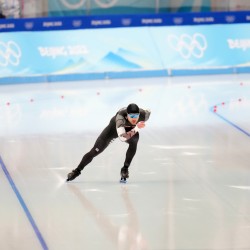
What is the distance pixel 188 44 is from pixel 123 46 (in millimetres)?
1663

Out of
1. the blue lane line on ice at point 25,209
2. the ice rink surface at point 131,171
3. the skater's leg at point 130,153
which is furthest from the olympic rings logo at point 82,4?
the skater's leg at point 130,153

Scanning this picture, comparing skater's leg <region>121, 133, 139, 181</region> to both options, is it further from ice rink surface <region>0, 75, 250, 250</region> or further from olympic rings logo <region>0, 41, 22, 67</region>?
olympic rings logo <region>0, 41, 22, 67</region>

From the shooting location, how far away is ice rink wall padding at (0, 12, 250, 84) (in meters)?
17.0

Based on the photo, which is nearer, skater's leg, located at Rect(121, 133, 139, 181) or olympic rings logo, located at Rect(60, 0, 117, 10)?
skater's leg, located at Rect(121, 133, 139, 181)

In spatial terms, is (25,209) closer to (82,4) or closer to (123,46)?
(123,46)

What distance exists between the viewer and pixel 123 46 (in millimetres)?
17500

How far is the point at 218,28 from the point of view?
18281 mm

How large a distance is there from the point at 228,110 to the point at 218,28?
4.56 m

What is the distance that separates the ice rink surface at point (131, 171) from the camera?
7.92 m

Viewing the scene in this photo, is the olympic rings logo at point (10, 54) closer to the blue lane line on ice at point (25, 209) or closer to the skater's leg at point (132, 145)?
the blue lane line on ice at point (25, 209)

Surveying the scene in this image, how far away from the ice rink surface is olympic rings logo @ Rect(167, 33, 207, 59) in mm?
1566

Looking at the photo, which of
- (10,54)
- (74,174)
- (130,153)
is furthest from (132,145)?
(10,54)

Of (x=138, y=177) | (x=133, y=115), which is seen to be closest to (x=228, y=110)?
(x=138, y=177)

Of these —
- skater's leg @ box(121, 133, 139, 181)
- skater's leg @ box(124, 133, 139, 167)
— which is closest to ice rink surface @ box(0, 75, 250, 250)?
skater's leg @ box(121, 133, 139, 181)
